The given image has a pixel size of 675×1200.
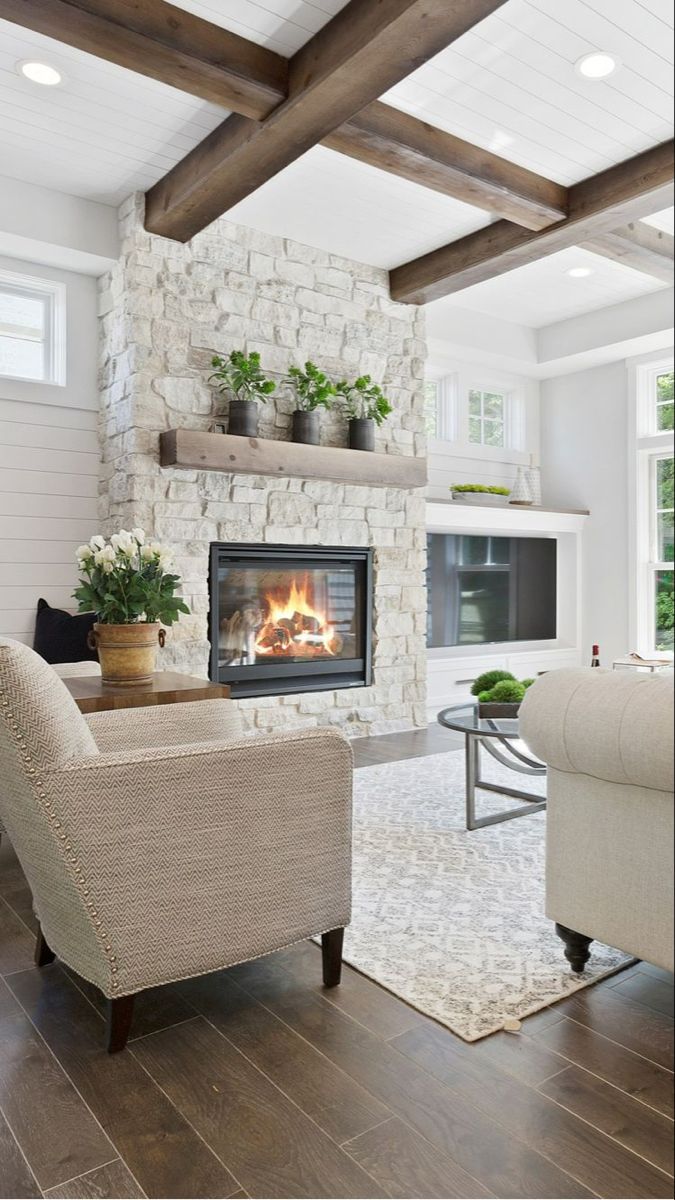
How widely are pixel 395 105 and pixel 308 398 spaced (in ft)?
4.71

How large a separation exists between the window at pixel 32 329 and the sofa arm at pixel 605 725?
3153 mm

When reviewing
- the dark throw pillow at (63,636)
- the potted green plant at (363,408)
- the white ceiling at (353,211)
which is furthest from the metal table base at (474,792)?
the white ceiling at (353,211)

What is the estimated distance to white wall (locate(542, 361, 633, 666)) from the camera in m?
5.73

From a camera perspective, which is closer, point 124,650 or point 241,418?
point 124,650

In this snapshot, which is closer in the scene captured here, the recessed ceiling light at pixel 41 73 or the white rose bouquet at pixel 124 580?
the white rose bouquet at pixel 124 580

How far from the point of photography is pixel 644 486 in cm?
561

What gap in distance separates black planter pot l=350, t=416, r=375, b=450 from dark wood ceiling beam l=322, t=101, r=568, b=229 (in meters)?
1.21

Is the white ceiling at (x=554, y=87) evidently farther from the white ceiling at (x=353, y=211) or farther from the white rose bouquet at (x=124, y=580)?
the white rose bouquet at (x=124, y=580)

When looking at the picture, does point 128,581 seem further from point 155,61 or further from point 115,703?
point 155,61

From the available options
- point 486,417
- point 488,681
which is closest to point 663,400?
point 486,417

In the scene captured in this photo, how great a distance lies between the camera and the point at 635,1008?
64.2 inches

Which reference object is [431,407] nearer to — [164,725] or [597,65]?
[597,65]

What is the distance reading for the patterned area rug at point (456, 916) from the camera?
67.2 inches

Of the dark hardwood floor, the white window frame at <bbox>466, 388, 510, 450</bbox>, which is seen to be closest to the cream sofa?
the dark hardwood floor
